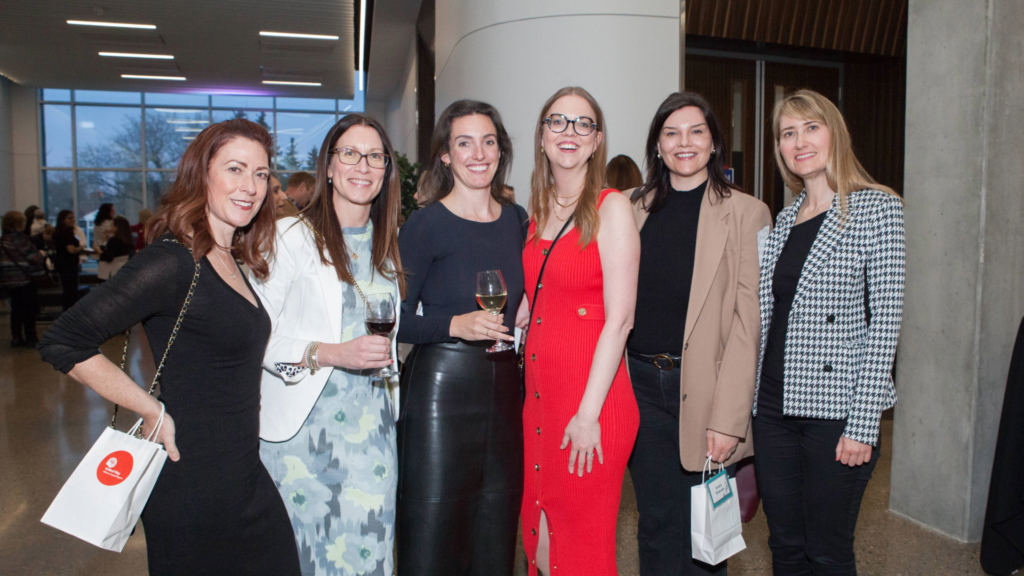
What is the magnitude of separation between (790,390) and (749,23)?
4.78 meters

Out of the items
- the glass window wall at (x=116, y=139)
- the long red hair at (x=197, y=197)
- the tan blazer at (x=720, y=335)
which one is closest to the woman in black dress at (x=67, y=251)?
the glass window wall at (x=116, y=139)

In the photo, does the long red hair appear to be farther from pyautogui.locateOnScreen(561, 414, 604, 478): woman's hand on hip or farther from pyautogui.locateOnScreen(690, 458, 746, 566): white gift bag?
pyautogui.locateOnScreen(690, 458, 746, 566): white gift bag

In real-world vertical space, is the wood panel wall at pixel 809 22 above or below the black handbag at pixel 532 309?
above

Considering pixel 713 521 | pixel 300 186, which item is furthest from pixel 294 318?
pixel 300 186

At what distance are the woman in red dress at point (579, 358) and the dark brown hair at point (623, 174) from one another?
1.96 m

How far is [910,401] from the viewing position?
133 inches

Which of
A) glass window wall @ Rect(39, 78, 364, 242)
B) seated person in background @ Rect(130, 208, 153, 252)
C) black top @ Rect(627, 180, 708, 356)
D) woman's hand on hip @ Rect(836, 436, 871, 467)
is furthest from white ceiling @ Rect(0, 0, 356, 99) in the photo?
woman's hand on hip @ Rect(836, 436, 871, 467)

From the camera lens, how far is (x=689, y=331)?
205cm

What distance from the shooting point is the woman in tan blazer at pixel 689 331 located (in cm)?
205

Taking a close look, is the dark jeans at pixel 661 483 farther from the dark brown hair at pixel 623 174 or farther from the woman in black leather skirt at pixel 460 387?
the dark brown hair at pixel 623 174

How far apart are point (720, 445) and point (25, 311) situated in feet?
34.2

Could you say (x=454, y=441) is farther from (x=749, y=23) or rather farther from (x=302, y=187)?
(x=749, y=23)

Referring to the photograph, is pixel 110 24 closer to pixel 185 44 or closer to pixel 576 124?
pixel 185 44

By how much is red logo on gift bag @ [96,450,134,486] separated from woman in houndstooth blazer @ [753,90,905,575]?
177 cm
